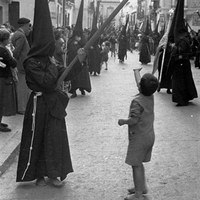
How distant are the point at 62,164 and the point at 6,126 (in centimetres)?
316

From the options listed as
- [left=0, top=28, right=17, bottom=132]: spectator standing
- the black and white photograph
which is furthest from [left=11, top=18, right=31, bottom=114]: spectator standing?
[left=0, top=28, right=17, bottom=132]: spectator standing

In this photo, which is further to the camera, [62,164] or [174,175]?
[174,175]

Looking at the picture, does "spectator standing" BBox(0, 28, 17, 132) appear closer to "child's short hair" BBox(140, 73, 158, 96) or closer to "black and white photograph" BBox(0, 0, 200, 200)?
Answer: "black and white photograph" BBox(0, 0, 200, 200)

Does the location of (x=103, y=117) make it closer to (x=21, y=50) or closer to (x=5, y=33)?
(x=21, y=50)

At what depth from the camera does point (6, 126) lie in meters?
8.42

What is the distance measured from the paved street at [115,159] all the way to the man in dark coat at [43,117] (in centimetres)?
22

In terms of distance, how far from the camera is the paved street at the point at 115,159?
5410mm

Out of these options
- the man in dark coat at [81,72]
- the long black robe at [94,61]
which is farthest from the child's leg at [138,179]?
the long black robe at [94,61]

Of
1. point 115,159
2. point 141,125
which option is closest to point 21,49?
point 115,159

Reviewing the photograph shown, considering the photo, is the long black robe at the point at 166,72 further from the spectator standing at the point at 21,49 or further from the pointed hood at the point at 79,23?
the spectator standing at the point at 21,49

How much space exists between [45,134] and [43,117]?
19cm

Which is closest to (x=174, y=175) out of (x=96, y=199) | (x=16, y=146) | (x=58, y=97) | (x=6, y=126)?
(x=96, y=199)

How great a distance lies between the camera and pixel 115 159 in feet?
22.2

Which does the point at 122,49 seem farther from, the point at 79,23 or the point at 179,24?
the point at 179,24
